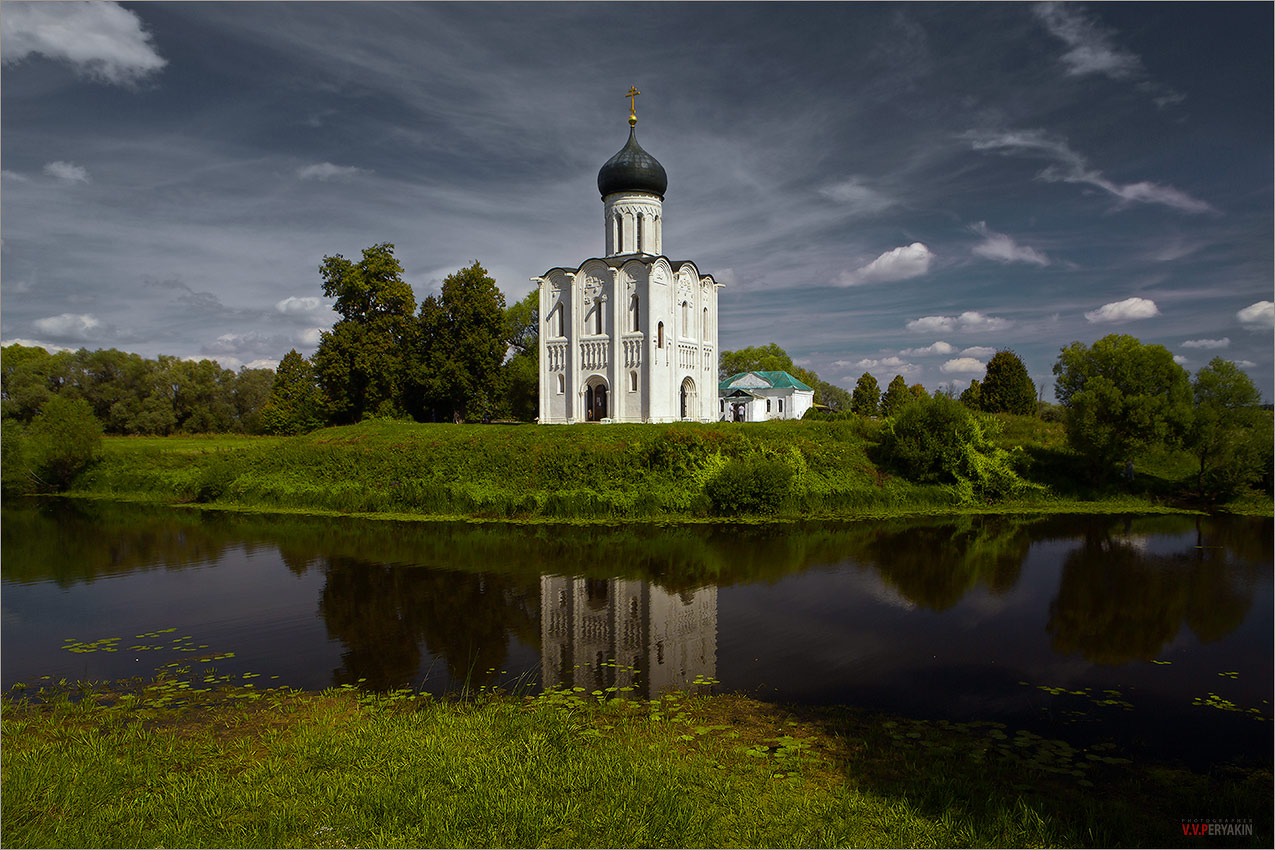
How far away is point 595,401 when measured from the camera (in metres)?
31.6

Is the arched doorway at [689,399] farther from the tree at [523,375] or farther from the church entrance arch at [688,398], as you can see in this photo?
the tree at [523,375]

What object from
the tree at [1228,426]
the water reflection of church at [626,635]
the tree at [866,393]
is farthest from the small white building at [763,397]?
the water reflection of church at [626,635]

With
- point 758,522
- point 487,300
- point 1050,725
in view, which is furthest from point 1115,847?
point 487,300

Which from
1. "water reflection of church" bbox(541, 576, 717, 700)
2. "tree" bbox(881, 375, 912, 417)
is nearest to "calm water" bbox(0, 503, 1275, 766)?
"water reflection of church" bbox(541, 576, 717, 700)

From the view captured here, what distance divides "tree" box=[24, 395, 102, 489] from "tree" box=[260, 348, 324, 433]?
1052 centimetres

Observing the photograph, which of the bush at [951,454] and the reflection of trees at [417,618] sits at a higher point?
Answer: the bush at [951,454]

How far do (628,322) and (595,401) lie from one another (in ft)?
13.4

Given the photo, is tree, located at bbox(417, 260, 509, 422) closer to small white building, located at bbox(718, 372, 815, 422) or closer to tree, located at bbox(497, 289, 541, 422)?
tree, located at bbox(497, 289, 541, 422)

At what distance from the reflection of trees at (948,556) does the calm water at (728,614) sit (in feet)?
0.28

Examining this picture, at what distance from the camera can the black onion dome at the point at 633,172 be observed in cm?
3111

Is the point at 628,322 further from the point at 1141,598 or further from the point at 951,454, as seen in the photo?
the point at 1141,598

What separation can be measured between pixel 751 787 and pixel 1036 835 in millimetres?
1829

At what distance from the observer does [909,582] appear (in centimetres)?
1191

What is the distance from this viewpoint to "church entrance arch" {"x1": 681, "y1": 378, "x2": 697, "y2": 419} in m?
32.4
